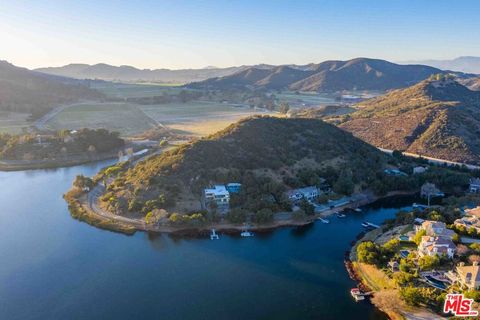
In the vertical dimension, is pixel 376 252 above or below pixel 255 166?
below

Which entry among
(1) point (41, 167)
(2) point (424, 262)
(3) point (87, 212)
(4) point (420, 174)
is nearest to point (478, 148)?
(4) point (420, 174)

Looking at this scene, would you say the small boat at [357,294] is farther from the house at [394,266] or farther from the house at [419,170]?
the house at [419,170]

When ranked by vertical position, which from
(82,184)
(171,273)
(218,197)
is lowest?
(171,273)

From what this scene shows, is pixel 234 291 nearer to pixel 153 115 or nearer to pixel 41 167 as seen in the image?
pixel 41 167

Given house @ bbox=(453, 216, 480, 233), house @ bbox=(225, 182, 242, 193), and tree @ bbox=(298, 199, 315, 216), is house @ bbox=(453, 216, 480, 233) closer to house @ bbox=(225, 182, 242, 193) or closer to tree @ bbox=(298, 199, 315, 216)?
tree @ bbox=(298, 199, 315, 216)

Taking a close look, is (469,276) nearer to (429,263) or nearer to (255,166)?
(429,263)

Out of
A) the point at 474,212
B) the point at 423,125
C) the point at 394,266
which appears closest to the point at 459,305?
the point at 394,266

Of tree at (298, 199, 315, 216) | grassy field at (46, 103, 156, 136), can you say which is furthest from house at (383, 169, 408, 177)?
grassy field at (46, 103, 156, 136)
